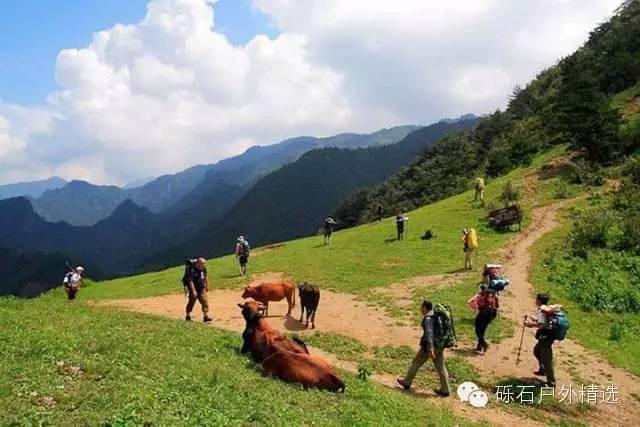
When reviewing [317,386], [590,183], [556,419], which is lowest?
[556,419]

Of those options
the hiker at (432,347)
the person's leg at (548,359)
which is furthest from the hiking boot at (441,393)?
the person's leg at (548,359)

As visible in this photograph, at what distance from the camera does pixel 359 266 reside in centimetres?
3475

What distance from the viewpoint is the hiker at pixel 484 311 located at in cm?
1873

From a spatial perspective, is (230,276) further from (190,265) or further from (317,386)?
(317,386)

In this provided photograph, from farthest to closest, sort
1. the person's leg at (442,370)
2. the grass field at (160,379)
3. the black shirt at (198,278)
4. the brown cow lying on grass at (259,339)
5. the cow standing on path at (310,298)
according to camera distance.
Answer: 1. the cow standing on path at (310,298)
2. the black shirt at (198,278)
3. the person's leg at (442,370)
4. the brown cow lying on grass at (259,339)
5. the grass field at (160,379)

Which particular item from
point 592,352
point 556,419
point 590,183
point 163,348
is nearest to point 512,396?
point 556,419

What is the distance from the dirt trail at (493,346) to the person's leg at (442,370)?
1.07 feet

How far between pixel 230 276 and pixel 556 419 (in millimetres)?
23805

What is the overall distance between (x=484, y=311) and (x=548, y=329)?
316cm

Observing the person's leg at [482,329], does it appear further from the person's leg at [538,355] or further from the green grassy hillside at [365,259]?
the green grassy hillside at [365,259]

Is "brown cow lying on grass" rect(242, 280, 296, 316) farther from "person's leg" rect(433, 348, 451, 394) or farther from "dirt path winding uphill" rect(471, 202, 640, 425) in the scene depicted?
"person's leg" rect(433, 348, 451, 394)

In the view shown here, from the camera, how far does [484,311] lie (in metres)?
18.8

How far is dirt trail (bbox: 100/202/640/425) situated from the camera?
611 inches

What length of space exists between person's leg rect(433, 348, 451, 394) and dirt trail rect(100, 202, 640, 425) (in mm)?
327
